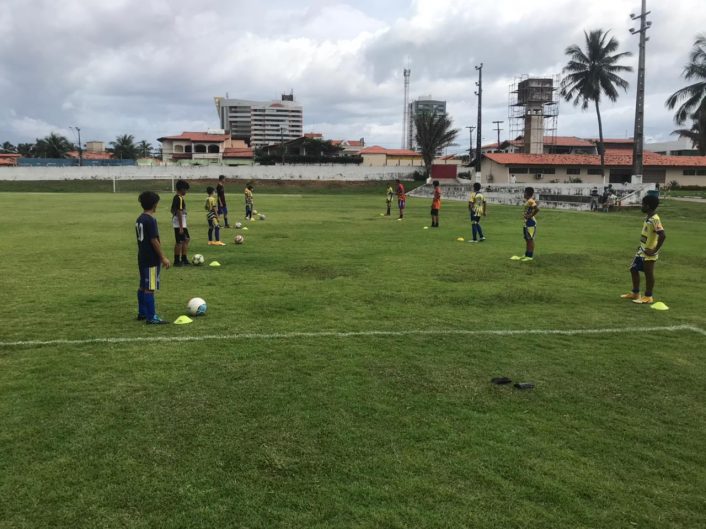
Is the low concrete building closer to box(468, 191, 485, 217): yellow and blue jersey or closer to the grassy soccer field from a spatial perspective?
box(468, 191, 485, 217): yellow and blue jersey

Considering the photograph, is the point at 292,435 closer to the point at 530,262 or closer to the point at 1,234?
the point at 530,262

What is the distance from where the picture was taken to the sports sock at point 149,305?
7688 millimetres

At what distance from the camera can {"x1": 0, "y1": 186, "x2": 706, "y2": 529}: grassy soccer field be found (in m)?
3.63

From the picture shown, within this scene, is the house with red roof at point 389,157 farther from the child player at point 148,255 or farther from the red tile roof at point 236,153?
the child player at point 148,255

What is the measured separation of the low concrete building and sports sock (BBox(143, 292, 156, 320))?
54005 millimetres

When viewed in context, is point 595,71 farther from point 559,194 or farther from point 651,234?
point 651,234

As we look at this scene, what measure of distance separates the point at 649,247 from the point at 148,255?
25.9ft

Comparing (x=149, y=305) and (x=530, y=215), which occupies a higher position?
(x=530, y=215)

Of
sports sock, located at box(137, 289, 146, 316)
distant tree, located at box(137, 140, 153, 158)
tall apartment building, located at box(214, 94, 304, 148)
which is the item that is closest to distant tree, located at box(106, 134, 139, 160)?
distant tree, located at box(137, 140, 153, 158)

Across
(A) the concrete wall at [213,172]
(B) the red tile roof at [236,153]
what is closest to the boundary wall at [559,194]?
(A) the concrete wall at [213,172]

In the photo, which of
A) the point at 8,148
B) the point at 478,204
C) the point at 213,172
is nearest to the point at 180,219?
the point at 478,204

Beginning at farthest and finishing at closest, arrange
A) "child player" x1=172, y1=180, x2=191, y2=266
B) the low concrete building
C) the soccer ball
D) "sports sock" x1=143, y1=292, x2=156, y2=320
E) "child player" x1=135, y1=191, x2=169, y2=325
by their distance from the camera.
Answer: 1. the low concrete building
2. "child player" x1=172, y1=180, x2=191, y2=266
3. the soccer ball
4. "sports sock" x1=143, y1=292, x2=156, y2=320
5. "child player" x1=135, y1=191, x2=169, y2=325

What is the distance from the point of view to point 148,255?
760 cm

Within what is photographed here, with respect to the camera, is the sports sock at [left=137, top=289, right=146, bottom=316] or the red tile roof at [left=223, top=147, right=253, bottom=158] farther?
the red tile roof at [left=223, top=147, right=253, bottom=158]
